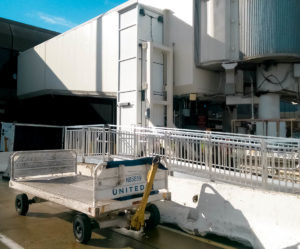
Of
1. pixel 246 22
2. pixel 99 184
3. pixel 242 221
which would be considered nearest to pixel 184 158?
pixel 242 221

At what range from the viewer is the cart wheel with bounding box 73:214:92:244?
190 inches

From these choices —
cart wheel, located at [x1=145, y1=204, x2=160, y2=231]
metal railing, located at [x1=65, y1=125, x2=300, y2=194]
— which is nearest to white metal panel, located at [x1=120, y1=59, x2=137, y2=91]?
metal railing, located at [x1=65, y1=125, x2=300, y2=194]

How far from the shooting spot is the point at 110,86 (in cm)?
1319

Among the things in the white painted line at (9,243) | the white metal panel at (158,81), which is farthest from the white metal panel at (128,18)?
the white painted line at (9,243)

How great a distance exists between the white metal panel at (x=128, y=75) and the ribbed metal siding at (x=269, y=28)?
4.37 metres

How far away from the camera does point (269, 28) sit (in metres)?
10.6

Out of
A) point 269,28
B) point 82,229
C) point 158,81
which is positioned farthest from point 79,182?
point 269,28

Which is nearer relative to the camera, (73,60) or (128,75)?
(128,75)

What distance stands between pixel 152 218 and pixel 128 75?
7.32 metres

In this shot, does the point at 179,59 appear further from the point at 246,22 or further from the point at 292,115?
the point at 292,115

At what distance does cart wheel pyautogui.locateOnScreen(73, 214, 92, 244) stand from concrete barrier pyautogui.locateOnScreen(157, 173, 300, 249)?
203cm

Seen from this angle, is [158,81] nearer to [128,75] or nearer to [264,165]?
[128,75]

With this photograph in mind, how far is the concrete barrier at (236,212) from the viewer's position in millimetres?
4574

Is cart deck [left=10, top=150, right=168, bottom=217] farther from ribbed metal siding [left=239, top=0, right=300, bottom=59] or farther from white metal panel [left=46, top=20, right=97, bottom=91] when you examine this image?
ribbed metal siding [left=239, top=0, right=300, bottom=59]
